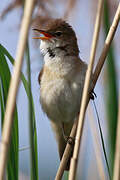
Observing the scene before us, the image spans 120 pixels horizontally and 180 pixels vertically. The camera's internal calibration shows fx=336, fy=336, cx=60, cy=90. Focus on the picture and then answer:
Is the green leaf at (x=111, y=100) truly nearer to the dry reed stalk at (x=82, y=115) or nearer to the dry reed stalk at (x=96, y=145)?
the dry reed stalk at (x=82, y=115)

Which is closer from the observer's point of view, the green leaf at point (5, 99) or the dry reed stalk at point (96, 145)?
the green leaf at point (5, 99)

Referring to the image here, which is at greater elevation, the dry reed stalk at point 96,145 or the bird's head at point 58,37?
Answer: the bird's head at point 58,37

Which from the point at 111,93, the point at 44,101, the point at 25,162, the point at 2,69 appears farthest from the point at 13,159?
the point at 25,162

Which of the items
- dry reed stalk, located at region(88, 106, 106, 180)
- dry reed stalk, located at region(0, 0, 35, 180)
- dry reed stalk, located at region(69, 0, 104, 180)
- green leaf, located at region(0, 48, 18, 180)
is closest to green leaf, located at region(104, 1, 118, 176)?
dry reed stalk, located at region(69, 0, 104, 180)

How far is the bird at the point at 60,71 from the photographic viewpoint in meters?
2.09

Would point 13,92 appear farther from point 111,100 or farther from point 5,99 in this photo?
point 111,100

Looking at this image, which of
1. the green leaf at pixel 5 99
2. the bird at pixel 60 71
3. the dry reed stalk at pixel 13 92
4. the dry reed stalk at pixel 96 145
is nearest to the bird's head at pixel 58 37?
the bird at pixel 60 71

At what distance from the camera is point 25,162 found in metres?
2.57

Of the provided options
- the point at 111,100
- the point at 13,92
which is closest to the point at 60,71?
the point at 111,100

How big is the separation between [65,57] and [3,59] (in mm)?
689

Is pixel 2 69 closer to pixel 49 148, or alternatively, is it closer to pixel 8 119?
pixel 8 119

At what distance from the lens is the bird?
82.4 inches

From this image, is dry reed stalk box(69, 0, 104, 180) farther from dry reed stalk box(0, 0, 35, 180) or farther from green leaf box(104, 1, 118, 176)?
dry reed stalk box(0, 0, 35, 180)

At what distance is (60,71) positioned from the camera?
6.88ft
